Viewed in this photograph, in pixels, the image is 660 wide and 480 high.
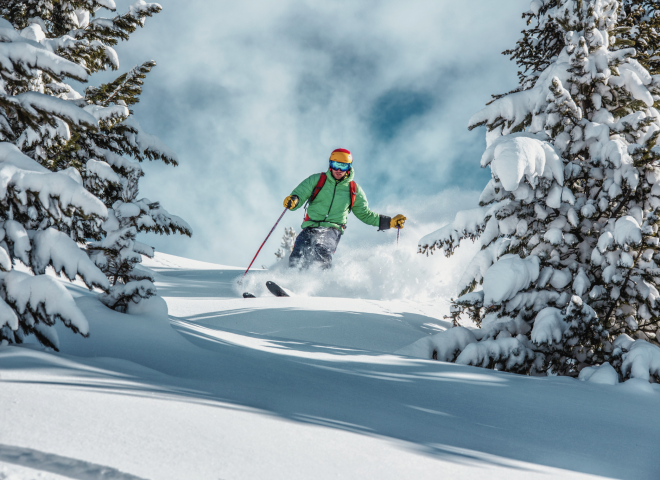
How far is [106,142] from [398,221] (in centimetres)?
674

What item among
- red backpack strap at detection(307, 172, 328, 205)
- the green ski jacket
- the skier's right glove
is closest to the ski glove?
the green ski jacket

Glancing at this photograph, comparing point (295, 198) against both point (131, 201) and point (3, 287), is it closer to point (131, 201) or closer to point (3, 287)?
point (131, 201)

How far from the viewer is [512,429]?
225 centimetres

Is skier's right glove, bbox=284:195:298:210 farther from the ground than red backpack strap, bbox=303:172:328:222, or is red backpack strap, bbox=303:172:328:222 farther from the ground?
red backpack strap, bbox=303:172:328:222

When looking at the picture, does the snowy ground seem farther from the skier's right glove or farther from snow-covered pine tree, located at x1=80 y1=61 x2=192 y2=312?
the skier's right glove

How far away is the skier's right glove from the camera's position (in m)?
9.73

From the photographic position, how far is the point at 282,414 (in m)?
1.85

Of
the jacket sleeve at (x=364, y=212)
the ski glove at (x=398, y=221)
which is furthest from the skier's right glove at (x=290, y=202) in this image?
the ski glove at (x=398, y=221)

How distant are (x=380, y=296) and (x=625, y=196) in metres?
6.04

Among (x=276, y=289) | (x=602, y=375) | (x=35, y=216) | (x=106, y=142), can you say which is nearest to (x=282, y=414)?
(x=35, y=216)

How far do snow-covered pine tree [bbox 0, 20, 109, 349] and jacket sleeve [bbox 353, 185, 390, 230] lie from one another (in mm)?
8380

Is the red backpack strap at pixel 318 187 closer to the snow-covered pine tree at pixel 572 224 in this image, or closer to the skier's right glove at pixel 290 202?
the skier's right glove at pixel 290 202

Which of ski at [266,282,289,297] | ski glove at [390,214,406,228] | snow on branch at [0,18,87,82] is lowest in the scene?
ski at [266,282,289,297]

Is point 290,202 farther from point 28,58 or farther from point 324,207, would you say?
point 28,58
